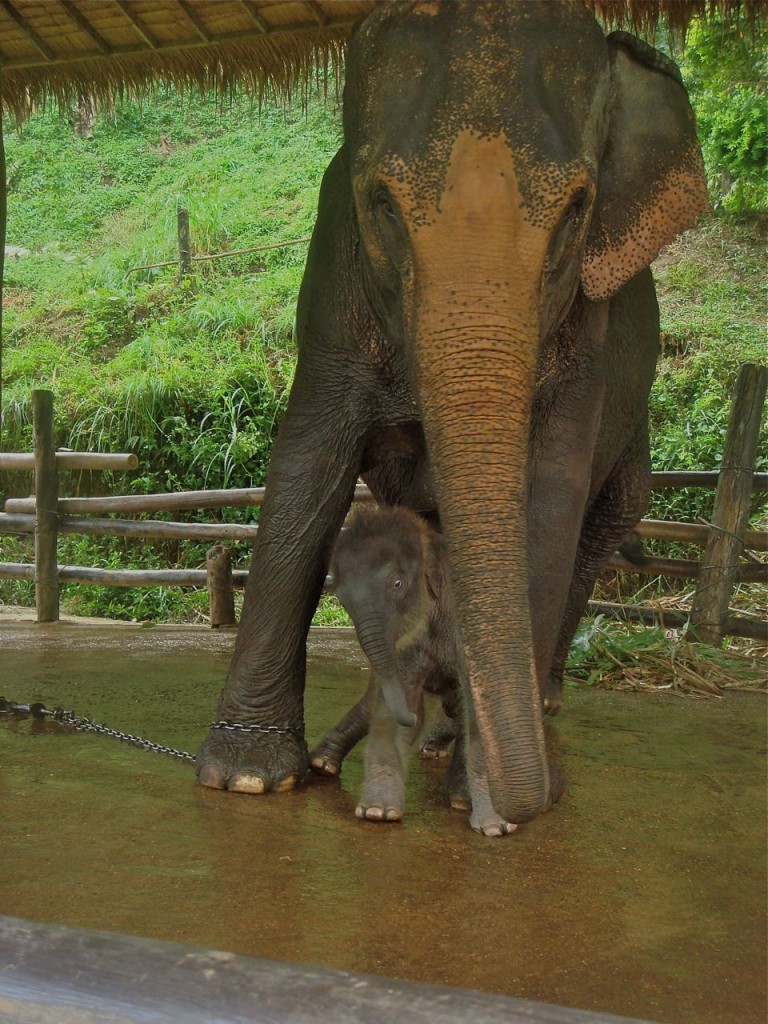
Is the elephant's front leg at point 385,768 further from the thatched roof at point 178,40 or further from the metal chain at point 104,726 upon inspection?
the thatched roof at point 178,40

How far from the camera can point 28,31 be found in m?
5.16

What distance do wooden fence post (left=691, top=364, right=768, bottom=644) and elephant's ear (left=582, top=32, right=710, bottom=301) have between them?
2998 millimetres

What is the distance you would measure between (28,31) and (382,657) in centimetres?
342

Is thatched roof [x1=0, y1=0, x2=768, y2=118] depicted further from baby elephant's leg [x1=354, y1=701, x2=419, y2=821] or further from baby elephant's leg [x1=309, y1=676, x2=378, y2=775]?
baby elephant's leg [x1=354, y1=701, x2=419, y2=821]

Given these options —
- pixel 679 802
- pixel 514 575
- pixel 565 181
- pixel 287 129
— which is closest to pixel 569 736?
pixel 679 802

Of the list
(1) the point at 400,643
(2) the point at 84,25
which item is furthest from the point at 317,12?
(1) the point at 400,643

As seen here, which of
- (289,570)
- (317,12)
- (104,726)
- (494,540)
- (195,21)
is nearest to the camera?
(494,540)

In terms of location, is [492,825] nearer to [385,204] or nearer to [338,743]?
[338,743]

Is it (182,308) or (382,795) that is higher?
(182,308)

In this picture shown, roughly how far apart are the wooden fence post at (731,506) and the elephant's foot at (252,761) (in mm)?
3468

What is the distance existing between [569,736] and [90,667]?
7.30ft

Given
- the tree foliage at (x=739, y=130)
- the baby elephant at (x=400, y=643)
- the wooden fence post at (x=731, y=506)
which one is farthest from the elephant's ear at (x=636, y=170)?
the tree foliage at (x=739, y=130)

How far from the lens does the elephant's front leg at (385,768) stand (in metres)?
3.25

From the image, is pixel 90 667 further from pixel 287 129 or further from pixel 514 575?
pixel 287 129
